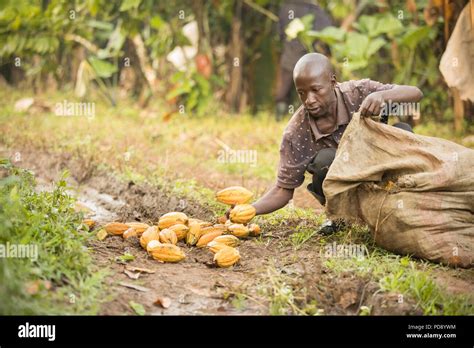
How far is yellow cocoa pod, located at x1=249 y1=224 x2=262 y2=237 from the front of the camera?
3.89 metres

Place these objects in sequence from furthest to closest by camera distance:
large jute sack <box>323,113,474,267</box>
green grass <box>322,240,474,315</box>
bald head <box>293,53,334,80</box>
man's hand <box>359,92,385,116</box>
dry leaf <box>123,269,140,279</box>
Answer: bald head <box>293,53,334,80</box>
man's hand <box>359,92,385,116</box>
large jute sack <box>323,113,474,267</box>
dry leaf <box>123,269,140,279</box>
green grass <box>322,240,474,315</box>

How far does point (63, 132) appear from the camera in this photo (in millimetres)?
6500

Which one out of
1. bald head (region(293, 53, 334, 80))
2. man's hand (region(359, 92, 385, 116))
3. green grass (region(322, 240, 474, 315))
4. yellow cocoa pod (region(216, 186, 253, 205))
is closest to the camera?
green grass (region(322, 240, 474, 315))

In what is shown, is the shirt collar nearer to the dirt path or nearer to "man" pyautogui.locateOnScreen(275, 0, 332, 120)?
the dirt path

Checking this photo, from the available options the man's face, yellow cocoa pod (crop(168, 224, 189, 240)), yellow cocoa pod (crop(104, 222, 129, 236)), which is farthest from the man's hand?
yellow cocoa pod (crop(104, 222, 129, 236))

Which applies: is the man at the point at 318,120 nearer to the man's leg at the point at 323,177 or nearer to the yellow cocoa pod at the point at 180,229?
the man's leg at the point at 323,177

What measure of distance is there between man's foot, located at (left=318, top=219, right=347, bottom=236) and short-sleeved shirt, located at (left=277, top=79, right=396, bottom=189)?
0.32m

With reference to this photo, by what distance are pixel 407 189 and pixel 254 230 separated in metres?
1.01

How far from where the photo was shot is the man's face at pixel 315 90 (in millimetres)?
3559

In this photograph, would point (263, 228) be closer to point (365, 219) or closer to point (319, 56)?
point (365, 219)

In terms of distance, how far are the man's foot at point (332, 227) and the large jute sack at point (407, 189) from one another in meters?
0.34
